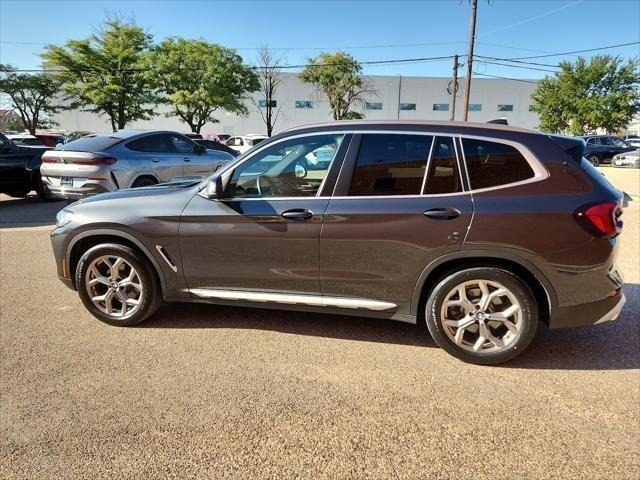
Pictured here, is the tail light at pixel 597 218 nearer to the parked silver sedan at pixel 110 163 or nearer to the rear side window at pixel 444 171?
the rear side window at pixel 444 171

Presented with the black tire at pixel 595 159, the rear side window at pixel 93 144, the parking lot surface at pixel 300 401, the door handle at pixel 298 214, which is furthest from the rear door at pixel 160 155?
the black tire at pixel 595 159

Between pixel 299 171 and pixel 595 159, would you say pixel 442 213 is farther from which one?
pixel 595 159

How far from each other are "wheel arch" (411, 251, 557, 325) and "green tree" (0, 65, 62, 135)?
4419cm

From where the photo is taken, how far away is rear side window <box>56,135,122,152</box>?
826cm

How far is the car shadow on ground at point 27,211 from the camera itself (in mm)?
8484

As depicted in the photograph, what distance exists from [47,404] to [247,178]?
2016 millimetres

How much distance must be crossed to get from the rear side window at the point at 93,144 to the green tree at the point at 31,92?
3637cm

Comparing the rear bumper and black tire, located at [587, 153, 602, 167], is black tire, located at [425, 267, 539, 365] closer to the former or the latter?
the rear bumper

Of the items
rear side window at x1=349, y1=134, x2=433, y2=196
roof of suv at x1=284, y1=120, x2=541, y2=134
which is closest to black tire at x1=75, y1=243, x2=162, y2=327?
roof of suv at x1=284, y1=120, x2=541, y2=134

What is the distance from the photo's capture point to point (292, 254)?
336 centimetres

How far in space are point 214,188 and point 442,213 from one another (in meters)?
1.69

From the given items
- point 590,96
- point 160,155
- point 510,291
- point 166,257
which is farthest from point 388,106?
point 510,291

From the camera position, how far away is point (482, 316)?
10.3ft

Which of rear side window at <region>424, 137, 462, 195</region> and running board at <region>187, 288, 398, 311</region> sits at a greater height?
rear side window at <region>424, 137, 462, 195</region>
